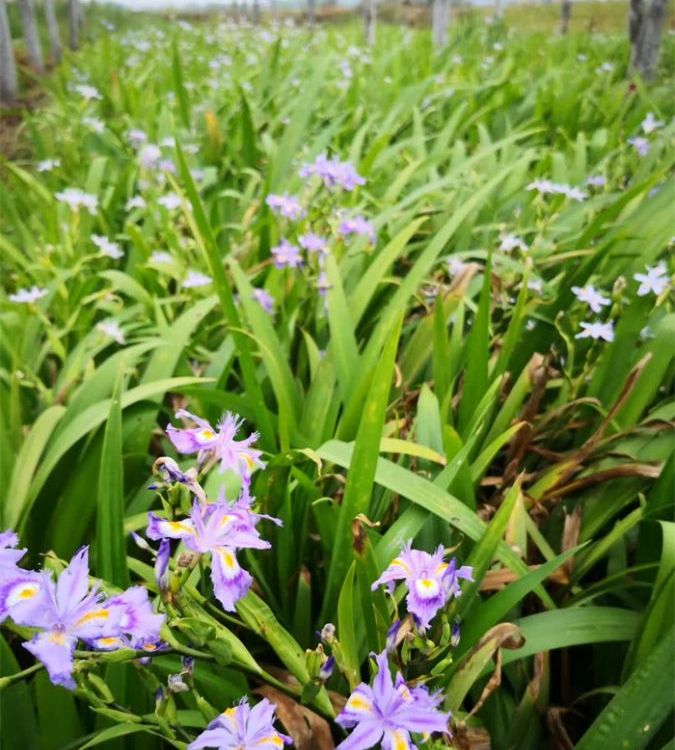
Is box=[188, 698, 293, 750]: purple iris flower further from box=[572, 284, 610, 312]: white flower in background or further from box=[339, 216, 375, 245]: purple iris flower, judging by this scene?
box=[339, 216, 375, 245]: purple iris flower

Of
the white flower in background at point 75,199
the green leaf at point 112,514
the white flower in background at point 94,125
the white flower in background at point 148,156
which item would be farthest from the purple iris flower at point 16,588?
the white flower in background at point 94,125

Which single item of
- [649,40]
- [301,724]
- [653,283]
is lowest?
[301,724]

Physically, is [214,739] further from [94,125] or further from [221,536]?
[94,125]

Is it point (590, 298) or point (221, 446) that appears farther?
point (590, 298)

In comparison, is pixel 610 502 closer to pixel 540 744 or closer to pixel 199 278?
pixel 540 744

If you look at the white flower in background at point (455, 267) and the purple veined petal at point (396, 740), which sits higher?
the white flower in background at point (455, 267)

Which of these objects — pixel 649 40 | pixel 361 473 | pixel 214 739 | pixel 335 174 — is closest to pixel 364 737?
pixel 214 739

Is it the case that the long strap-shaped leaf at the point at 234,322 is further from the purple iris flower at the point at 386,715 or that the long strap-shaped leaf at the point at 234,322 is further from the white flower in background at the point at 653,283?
the white flower in background at the point at 653,283
